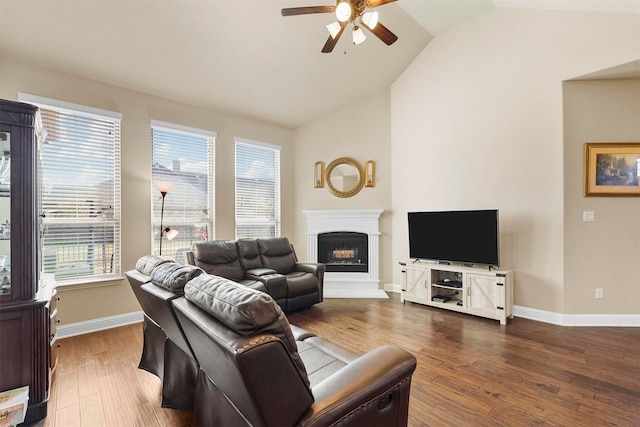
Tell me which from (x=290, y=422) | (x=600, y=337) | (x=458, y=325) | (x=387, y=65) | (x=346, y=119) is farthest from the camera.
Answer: (x=346, y=119)

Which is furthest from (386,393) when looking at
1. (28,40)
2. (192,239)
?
(28,40)

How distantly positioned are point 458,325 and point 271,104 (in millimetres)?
4167

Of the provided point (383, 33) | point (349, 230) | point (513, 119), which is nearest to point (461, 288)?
point (349, 230)

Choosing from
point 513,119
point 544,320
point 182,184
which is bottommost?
point 544,320

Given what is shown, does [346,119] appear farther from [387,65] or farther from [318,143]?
[387,65]

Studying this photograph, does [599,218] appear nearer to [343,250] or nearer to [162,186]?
[343,250]

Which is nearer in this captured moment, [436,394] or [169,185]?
[436,394]

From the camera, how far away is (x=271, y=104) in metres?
4.77

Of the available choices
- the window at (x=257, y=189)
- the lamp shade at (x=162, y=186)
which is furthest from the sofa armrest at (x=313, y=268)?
the lamp shade at (x=162, y=186)

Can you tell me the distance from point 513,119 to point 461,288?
234 centimetres

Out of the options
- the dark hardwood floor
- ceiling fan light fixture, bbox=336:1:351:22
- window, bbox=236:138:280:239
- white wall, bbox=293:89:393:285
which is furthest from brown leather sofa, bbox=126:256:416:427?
white wall, bbox=293:89:393:285

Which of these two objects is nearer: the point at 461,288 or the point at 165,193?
the point at 165,193

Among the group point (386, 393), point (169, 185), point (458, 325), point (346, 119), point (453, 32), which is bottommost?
point (458, 325)

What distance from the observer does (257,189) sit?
17.5 ft
